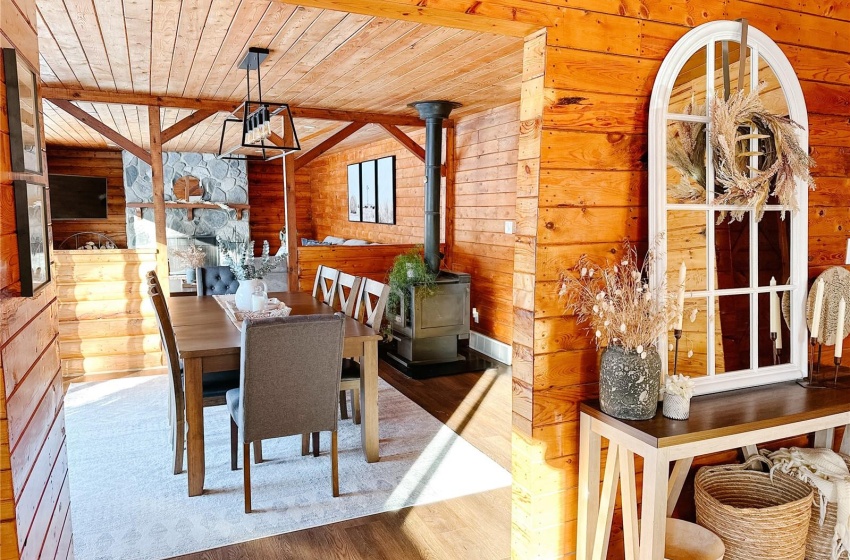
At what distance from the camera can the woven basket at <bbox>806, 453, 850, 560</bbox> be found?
7.16 ft

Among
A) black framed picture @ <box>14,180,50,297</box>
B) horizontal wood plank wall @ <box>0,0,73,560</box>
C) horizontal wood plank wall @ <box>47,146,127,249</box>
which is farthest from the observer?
horizontal wood plank wall @ <box>47,146,127,249</box>

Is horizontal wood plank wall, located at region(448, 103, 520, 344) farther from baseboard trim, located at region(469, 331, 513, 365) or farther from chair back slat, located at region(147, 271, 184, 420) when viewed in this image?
chair back slat, located at region(147, 271, 184, 420)

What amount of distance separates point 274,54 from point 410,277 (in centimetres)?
218

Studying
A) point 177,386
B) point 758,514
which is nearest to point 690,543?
point 758,514

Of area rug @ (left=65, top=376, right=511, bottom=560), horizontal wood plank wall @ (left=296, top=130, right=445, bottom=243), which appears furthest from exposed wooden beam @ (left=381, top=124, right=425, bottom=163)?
area rug @ (left=65, top=376, right=511, bottom=560)

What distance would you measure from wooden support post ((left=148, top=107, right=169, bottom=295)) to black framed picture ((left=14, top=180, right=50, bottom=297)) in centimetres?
351

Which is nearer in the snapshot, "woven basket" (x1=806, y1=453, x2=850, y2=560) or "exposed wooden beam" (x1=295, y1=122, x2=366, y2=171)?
"woven basket" (x1=806, y1=453, x2=850, y2=560)

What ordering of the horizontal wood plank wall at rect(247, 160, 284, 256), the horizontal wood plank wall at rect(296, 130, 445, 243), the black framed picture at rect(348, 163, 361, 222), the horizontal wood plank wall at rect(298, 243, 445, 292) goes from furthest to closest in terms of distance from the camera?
the horizontal wood plank wall at rect(247, 160, 284, 256) < the black framed picture at rect(348, 163, 361, 222) < the horizontal wood plank wall at rect(296, 130, 445, 243) < the horizontal wood plank wall at rect(298, 243, 445, 292)

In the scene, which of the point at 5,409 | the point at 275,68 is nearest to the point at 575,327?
the point at 5,409

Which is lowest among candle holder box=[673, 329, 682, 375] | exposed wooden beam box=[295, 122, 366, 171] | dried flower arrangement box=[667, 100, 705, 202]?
candle holder box=[673, 329, 682, 375]

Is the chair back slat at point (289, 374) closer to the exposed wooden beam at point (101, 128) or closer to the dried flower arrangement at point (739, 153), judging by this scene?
the dried flower arrangement at point (739, 153)

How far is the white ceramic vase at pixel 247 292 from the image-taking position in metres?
3.80

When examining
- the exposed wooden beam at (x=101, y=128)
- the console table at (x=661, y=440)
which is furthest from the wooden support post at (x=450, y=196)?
the console table at (x=661, y=440)

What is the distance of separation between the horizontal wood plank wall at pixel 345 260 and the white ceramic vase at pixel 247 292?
1995mm
